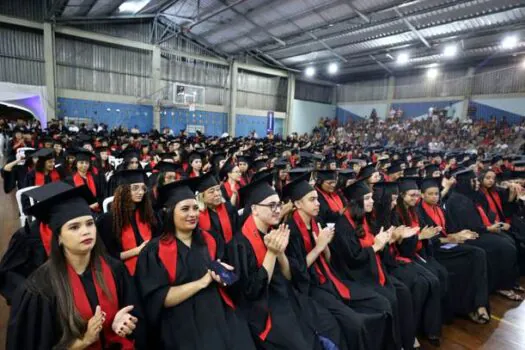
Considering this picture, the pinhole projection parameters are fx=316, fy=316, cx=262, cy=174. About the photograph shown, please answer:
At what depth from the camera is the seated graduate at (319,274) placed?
2430 millimetres

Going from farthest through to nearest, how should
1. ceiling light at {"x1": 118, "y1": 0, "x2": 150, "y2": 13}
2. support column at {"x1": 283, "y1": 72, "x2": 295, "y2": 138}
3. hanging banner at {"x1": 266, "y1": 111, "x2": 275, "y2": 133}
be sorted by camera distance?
support column at {"x1": 283, "y1": 72, "x2": 295, "y2": 138} → hanging banner at {"x1": 266, "y1": 111, "x2": 275, "y2": 133} → ceiling light at {"x1": 118, "y1": 0, "x2": 150, "y2": 13}

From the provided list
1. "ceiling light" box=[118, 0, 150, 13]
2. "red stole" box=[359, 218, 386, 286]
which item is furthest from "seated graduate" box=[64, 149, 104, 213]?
"ceiling light" box=[118, 0, 150, 13]

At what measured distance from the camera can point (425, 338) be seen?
3.16 m

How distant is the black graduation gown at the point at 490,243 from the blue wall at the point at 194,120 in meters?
18.0

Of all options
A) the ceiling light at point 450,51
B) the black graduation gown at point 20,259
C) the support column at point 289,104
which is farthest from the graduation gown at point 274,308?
the support column at point 289,104

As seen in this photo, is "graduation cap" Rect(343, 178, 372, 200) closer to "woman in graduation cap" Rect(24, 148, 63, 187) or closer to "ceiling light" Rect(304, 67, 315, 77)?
"woman in graduation cap" Rect(24, 148, 63, 187)

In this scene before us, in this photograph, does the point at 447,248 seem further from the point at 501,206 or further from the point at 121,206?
the point at 121,206

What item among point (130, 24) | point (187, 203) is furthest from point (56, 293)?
point (130, 24)

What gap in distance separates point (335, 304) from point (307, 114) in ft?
79.1

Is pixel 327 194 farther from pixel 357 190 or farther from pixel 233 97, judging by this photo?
pixel 233 97

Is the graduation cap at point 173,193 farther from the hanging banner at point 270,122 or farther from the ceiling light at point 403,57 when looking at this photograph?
the hanging banner at point 270,122

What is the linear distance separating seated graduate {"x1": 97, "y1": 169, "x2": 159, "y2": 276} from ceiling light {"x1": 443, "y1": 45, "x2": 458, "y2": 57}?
55.9 feet

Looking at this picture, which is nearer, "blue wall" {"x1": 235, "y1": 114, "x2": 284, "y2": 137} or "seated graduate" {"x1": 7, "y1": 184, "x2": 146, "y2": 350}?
"seated graduate" {"x1": 7, "y1": 184, "x2": 146, "y2": 350}

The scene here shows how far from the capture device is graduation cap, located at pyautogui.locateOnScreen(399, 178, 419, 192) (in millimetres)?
3639
